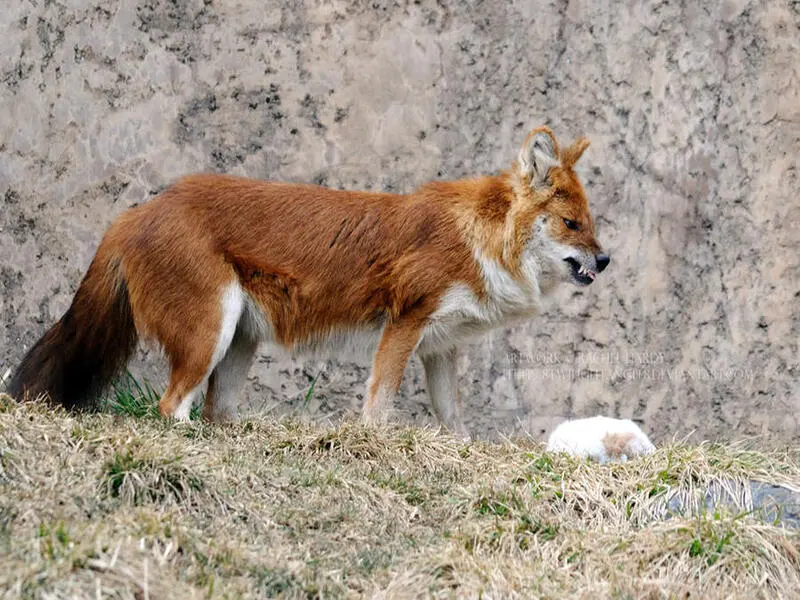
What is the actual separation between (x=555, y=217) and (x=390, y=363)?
145cm

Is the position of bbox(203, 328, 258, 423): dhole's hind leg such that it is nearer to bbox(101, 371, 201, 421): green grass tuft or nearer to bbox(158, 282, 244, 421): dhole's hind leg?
bbox(101, 371, 201, 421): green grass tuft

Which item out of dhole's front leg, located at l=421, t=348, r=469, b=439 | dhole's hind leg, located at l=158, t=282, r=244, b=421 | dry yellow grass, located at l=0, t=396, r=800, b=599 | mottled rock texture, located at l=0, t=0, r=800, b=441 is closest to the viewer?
dry yellow grass, located at l=0, t=396, r=800, b=599

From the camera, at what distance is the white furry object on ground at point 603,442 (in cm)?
696

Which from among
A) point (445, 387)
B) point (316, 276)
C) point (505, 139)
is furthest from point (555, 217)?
point (316, 276)

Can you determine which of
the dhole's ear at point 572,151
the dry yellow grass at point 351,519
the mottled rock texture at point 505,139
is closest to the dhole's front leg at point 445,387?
the mottled rock texture at point 505,139

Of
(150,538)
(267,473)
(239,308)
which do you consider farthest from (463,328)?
(150,538)

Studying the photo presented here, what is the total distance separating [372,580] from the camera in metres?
4.83

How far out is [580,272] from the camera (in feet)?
25.3

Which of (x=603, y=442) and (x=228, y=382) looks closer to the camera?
(x=603, y=442)

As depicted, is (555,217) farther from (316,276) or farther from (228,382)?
(228,382)

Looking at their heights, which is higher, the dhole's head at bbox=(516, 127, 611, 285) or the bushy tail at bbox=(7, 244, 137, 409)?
the dhole's head at bbox=(516, 127, 611, 285)

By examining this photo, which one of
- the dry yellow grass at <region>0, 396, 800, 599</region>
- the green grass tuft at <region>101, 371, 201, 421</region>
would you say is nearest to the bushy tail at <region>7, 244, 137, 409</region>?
the green grass tuft at <region>101, 371, 201, 421</region>

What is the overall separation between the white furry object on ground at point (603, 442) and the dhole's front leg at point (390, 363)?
103cm

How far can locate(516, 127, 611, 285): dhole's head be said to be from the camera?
25.1ft
